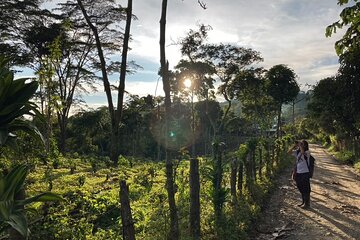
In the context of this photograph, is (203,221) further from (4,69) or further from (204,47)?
(204,47)

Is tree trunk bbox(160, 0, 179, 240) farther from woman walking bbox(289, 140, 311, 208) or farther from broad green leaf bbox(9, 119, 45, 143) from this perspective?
woman walking bbox(289, 140, 311, 208)

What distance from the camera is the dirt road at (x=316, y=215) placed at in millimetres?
7023

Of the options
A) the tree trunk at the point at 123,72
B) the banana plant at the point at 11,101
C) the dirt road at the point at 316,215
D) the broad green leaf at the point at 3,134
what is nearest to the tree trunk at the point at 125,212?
the banana plant at the point at 11,101

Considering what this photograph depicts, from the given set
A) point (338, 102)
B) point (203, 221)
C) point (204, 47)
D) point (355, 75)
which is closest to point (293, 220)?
point (203, 221)

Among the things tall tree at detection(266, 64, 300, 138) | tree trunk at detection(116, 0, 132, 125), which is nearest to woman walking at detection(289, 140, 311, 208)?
tree trunk at detection(116, 0, 132, 125)

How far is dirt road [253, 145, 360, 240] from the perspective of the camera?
7023mm

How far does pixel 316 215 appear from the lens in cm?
836

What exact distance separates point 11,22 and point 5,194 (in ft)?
66.9

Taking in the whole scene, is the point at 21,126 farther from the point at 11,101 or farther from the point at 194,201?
the point at 194,201

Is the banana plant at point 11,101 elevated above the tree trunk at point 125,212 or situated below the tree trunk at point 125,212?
above

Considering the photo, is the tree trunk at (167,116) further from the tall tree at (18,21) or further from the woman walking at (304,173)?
the tall tree at (18,21)

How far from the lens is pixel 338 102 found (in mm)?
18375

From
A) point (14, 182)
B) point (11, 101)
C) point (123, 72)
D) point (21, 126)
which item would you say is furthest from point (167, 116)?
point (123, 72)

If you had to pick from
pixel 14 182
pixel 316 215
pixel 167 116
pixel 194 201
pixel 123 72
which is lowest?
pixel 316 215
